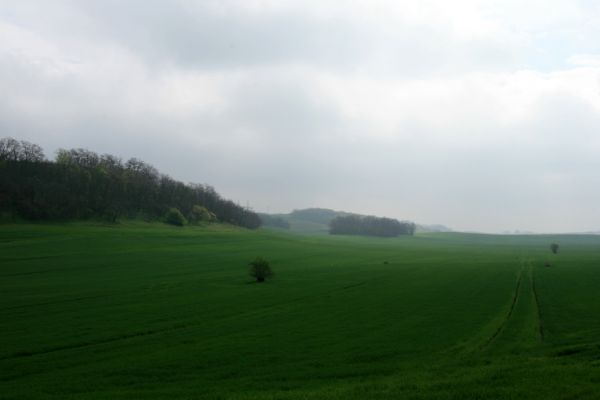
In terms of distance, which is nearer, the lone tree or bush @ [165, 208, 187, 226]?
the lone tree

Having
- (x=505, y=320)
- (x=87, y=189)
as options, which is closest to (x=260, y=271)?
(x=505, y=320)

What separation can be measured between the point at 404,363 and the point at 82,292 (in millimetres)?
36911

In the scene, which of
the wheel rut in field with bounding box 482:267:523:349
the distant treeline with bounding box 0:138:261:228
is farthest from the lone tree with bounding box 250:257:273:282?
the distant treeline with bounding box 0:138:261:228

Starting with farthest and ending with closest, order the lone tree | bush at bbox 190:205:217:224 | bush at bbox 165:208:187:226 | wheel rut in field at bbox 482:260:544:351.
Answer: bush at bbox 190:205:217:224, bush at bbox 165:208:187:226, the lone tree, wheel rut in field at bbox 482:260:544:351

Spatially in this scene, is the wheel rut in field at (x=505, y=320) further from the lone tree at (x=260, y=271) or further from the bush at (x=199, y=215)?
the bush at (x=199, y=215)

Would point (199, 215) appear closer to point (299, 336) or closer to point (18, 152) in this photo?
point (18, 152)

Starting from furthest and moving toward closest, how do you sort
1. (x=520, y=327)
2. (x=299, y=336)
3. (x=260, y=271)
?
(x=260, y=271)
(x=520, y=327)
(x=299, y=336)

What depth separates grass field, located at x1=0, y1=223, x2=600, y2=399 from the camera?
51.1ft

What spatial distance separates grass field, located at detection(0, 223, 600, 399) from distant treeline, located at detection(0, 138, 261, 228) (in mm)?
61816

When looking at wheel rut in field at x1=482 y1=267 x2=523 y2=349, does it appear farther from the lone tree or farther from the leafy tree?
the leafy tree

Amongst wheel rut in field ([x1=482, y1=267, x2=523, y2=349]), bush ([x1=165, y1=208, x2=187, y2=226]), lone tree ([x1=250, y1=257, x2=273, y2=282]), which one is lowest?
lone tree ([x1=250, y1=257, x2=273, y2=282])

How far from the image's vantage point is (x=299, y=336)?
2547cm

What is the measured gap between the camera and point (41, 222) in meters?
110

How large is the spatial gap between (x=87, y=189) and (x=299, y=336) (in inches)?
4999
